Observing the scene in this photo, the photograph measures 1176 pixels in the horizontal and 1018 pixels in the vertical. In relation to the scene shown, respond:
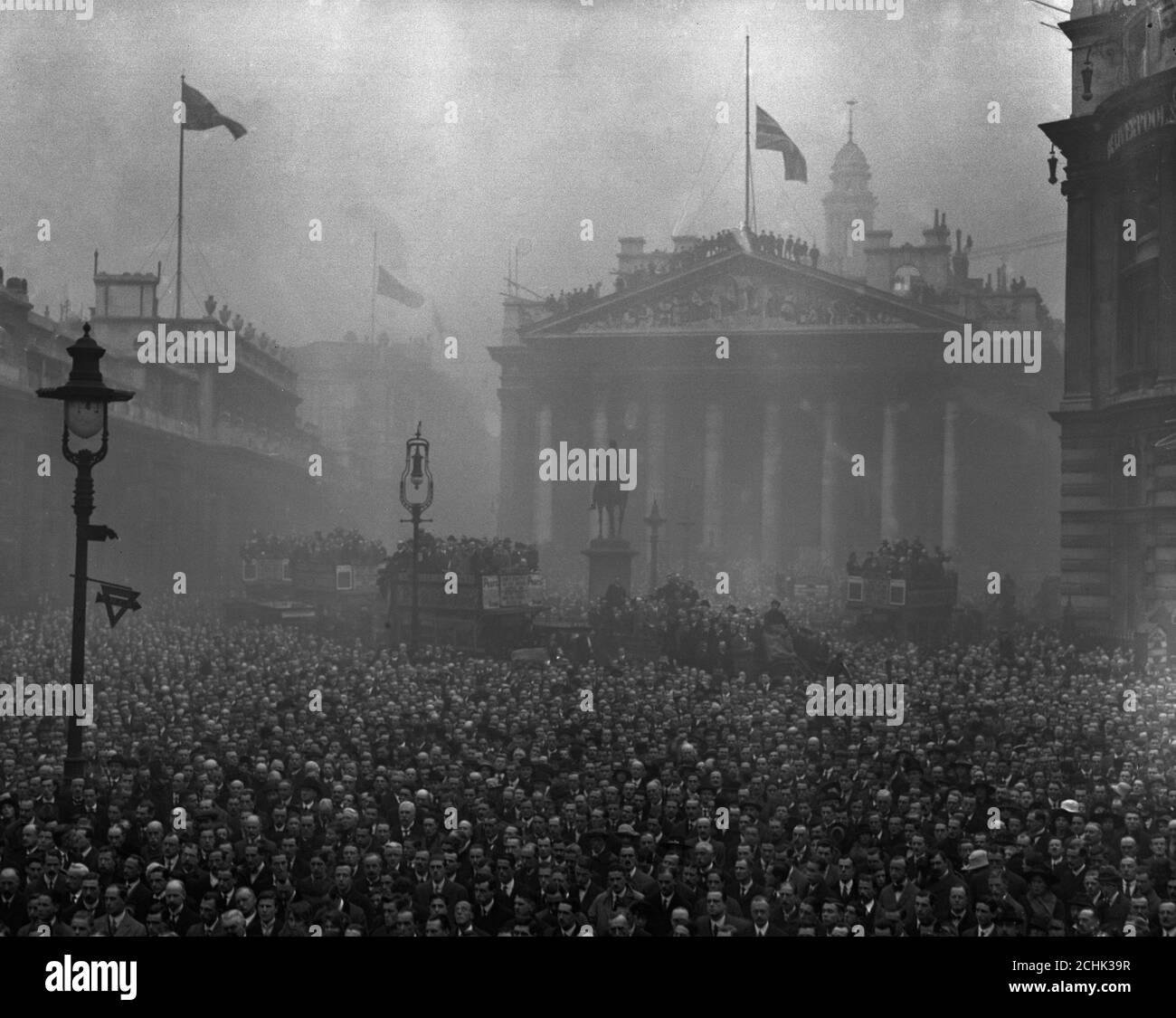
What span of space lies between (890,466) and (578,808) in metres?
48.6

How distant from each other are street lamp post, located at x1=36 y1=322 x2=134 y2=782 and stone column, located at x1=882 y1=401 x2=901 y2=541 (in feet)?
159

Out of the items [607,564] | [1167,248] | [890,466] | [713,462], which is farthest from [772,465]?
[1167,248]

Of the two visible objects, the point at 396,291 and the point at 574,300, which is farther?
the point at 574,300

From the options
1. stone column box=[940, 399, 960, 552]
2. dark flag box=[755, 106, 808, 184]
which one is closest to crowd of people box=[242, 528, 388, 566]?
dark flag box=[755, 106, 808, 184]

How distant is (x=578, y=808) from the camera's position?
55.6 ft

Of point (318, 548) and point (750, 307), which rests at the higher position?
point (750, 307)

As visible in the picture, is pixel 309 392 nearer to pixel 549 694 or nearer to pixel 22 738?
pixel 549 694

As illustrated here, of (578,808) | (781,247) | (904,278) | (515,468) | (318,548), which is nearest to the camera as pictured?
(578,808)

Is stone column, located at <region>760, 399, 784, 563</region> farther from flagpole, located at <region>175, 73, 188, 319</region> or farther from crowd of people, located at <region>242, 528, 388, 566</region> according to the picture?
flagpole, located at <region>175, 73, 188, 319</region>

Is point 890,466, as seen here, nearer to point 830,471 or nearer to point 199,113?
point 830,471

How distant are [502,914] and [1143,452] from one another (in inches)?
1001

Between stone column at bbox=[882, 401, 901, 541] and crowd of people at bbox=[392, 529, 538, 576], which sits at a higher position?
stone column at bbox=[882, 401, 901, 541]

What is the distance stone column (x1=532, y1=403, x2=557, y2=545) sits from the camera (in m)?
53.5

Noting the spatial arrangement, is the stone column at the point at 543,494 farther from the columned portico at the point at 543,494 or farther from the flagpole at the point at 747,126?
the flagpole at the point at 747,126
